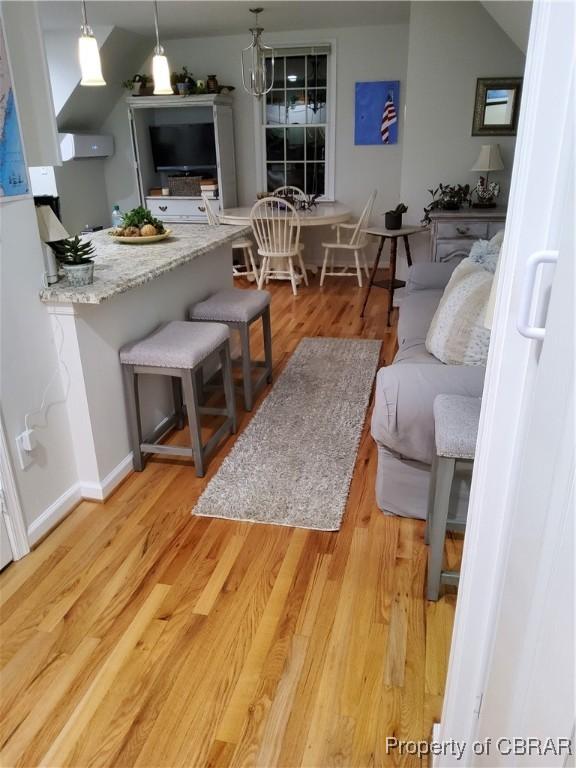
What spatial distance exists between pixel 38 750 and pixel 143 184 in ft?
19.2

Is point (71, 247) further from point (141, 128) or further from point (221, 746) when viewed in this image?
point (141, 128)

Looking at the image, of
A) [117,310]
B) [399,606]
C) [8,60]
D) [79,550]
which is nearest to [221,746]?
[399,606]

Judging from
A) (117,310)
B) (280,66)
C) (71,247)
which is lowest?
(117,310)

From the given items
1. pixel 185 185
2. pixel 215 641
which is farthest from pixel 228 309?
pixel 185 185

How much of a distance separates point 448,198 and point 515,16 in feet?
5.05

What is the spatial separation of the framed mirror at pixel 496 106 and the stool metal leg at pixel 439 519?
378 centimetres

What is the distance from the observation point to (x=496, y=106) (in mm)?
4453

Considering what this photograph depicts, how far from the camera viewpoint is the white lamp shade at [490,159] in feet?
14.4

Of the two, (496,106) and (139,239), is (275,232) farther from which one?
(139,239)

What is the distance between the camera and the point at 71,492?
2.29 metres

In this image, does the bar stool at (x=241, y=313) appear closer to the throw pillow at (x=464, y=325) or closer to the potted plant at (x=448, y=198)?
the throw pillow at (x=464, y=325)

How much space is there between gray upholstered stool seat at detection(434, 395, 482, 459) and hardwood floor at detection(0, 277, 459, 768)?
20.9 inches

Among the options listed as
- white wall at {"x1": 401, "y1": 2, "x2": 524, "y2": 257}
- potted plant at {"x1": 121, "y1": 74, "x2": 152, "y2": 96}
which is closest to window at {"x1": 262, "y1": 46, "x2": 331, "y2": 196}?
potted plant at {"x1": 121, "y1": 74, "x2": 152, "y2": 96}

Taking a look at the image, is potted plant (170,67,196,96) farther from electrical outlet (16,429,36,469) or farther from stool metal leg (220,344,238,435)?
electrical outlet (16,429,36,469)
